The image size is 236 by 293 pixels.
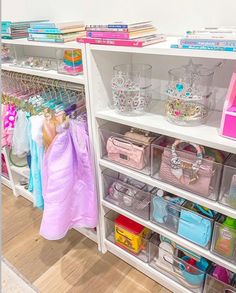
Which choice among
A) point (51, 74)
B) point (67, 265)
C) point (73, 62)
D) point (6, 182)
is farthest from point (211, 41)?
point (6, 182)

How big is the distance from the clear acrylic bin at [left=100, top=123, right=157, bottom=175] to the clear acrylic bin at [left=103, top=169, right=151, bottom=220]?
15cm

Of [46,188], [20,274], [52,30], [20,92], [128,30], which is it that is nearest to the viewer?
[128,30]

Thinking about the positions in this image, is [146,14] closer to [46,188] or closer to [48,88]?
[48,88]

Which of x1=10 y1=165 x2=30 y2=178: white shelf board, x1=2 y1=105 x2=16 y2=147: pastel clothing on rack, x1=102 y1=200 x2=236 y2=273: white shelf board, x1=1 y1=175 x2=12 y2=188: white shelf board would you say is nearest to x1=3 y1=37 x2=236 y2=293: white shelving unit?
x1=102 y1=200 x2=236 y2=273: white shelf board

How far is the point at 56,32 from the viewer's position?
117 centimetres

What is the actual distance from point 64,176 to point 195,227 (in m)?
0.62

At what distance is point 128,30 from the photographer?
0.95 meters

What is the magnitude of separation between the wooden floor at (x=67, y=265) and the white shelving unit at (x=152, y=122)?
0.09m

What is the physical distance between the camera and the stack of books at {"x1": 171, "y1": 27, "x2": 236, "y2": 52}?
76cm

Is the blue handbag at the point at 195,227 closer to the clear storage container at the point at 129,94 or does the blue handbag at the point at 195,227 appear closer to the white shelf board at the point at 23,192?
the clear storage container at the point at 129,94

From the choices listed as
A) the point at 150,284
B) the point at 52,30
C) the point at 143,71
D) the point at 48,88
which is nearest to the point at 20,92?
the point at 48,88

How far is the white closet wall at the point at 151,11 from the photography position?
1.01 meters

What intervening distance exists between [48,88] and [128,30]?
74 centimetres

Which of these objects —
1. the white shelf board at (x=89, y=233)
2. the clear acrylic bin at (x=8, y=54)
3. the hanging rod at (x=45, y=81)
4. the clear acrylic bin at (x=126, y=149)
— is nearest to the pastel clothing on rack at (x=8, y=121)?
the hanging rod at (x=45, y=81)
